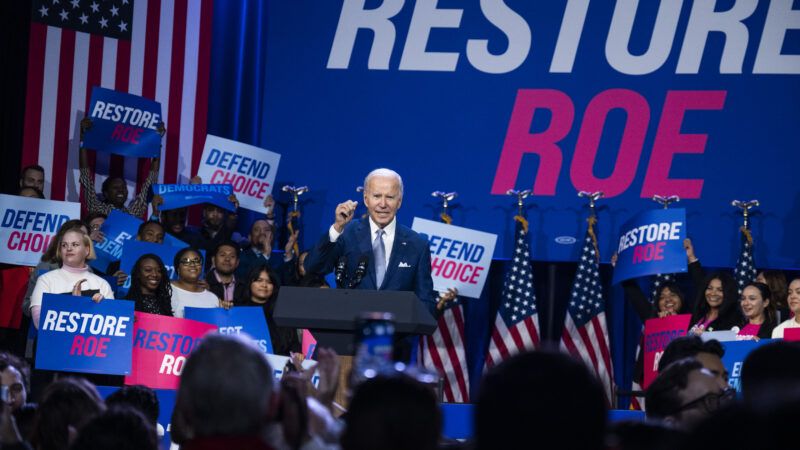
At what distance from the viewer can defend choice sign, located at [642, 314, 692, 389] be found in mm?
7945

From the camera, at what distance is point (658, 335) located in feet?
26.5

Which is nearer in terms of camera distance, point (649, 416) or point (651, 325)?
point (649, 416)

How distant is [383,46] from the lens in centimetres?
1084

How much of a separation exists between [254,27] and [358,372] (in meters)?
9.16

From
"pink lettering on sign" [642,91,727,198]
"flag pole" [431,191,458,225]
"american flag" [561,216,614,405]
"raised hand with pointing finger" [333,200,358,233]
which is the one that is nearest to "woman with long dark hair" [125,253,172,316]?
"raised hand with pointing finger" [333,200,358,233]

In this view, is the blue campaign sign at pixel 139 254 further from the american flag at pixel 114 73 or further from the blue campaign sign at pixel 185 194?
the american flag at pixel 114 73

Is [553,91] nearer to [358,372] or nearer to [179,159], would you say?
[179,159]

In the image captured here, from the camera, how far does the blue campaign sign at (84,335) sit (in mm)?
7039

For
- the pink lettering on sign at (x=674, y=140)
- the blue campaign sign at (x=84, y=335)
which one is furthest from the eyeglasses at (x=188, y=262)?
the pink lettering on sign at (x=674, y=140)

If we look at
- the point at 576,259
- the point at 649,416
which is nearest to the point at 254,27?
the point at 576,259

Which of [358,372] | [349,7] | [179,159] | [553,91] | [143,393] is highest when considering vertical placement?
[349,7]

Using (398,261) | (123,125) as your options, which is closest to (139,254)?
(123,125)

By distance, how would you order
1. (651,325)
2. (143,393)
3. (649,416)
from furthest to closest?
(651,325) → (143,393) → (649,416)

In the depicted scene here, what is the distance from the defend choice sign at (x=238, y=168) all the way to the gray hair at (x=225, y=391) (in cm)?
753
